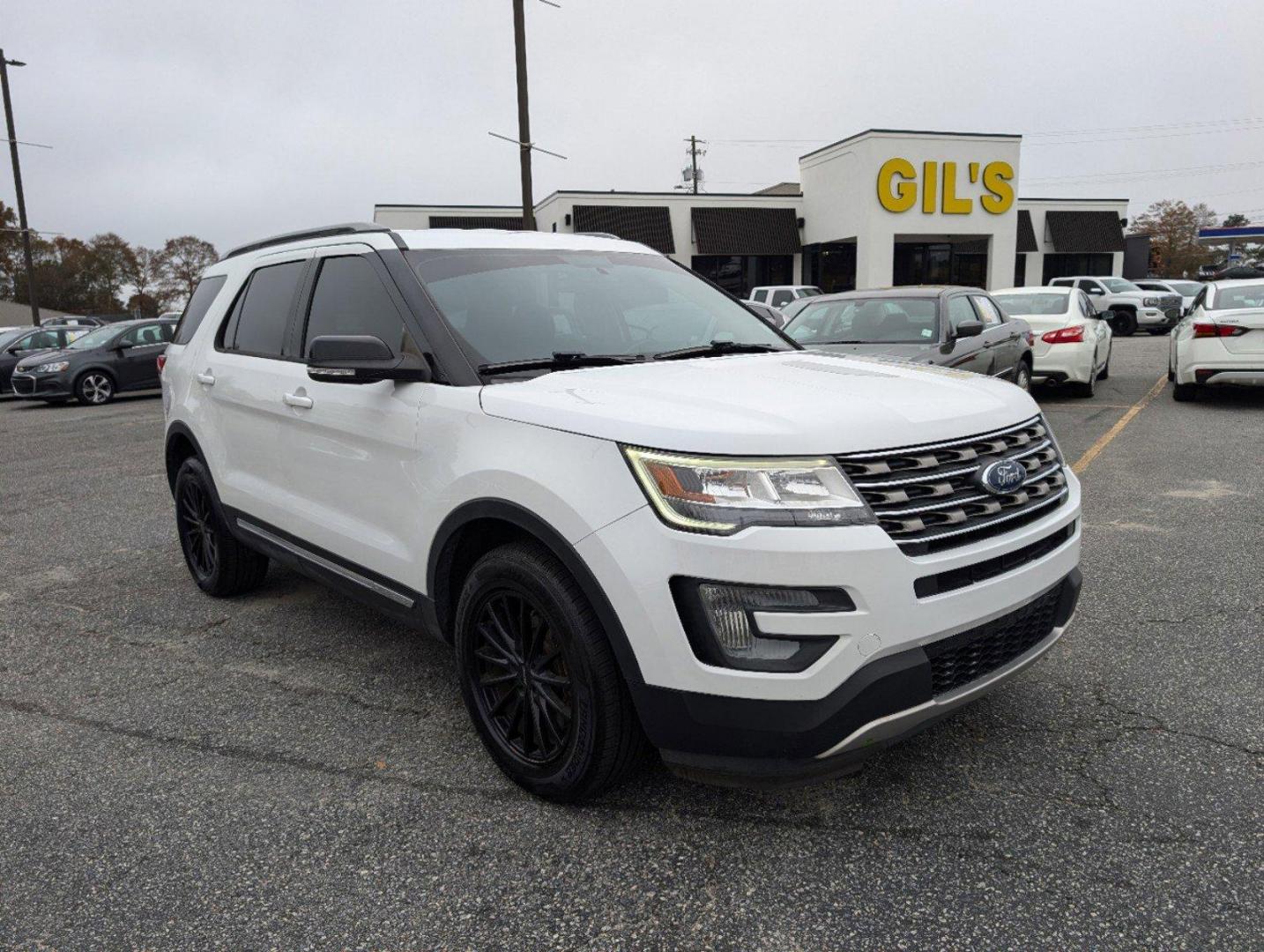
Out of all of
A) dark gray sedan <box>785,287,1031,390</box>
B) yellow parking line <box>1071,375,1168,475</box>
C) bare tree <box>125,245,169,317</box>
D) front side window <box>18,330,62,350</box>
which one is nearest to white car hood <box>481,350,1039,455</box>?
yellow parking line <box>1071,375,1168,475</box>

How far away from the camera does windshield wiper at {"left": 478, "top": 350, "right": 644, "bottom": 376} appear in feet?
10.4

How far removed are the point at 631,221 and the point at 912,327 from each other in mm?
24791

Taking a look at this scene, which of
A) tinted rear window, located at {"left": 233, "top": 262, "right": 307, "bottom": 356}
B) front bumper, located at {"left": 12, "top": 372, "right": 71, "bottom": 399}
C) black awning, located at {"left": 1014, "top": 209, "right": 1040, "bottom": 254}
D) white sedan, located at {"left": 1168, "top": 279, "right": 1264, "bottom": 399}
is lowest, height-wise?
front bumper, located at {"left": 12, "top": 372, "right": 71, "bottom": 399}

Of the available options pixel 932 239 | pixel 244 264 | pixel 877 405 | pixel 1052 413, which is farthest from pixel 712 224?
pixel 877 405

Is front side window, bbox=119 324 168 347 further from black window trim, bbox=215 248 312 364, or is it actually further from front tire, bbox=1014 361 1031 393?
front tire, bbox=1014 361 1031 393

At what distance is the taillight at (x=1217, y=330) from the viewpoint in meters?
10.8

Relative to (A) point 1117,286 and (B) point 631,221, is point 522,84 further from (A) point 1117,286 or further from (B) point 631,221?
(A) point 1117,286

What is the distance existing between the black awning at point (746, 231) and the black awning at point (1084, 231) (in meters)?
11.3

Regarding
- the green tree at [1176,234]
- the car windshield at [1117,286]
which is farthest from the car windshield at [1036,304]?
the green tree at [1176,234]

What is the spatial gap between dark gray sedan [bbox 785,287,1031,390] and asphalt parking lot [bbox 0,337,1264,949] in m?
4.47

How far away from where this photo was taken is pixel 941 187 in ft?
105

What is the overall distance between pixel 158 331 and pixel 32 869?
61.0 ft

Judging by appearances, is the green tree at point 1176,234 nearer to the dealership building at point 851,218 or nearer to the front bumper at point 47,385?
the dealership building at point 851,218

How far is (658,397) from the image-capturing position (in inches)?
109
